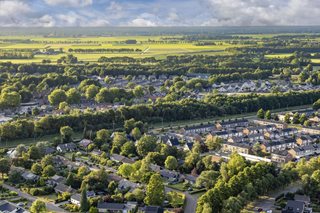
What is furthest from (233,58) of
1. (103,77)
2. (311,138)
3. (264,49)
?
(311,138)

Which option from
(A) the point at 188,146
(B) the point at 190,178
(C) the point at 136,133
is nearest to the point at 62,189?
(B) the point at 190,178

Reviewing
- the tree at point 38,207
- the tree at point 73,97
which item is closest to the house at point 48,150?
the tree at point 38,207

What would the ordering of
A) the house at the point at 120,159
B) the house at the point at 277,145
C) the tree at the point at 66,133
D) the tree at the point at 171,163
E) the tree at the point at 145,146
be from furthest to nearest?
1. the tree at the point at 66,133
2. the house at the point at 277,145
3. the tree at the point at 145,146
4. the house at the point at 120,159
5. the tree at the point at 171,163

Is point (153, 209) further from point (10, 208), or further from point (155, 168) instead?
point (10, 208)

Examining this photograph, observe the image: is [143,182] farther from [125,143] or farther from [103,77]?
[103,77]

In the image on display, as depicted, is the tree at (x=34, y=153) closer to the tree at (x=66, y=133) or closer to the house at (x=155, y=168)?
the tree at (x=66, y=133)

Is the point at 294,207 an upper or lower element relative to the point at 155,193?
lower
